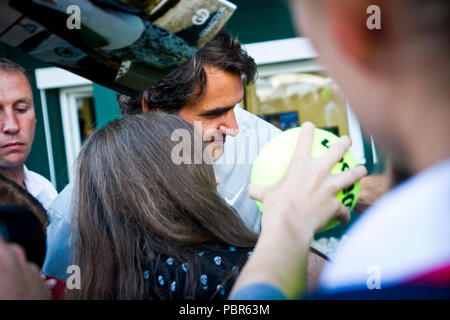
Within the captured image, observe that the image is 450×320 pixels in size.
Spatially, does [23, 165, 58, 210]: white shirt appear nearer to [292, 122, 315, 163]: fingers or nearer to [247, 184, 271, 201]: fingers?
[247, 184, 271, 201]: fingers

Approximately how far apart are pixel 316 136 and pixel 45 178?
1044 millimetres

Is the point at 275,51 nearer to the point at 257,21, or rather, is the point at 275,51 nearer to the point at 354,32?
the point at 257,21

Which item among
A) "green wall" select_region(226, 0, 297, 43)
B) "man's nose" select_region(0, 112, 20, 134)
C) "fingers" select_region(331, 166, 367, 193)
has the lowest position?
"fingers" select_region(331, 166, 367, 193)

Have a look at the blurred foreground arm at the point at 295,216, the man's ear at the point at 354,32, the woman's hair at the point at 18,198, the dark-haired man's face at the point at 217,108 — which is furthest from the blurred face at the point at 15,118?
the man's ear at the point at 354,32

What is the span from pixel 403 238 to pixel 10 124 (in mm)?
1116

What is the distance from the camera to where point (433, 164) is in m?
0.60

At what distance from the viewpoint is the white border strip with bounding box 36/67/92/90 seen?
2.28 meters

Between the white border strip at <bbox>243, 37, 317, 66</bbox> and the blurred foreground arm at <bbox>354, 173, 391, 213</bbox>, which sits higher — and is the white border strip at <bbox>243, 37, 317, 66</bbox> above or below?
above

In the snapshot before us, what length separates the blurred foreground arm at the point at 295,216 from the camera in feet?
2.62

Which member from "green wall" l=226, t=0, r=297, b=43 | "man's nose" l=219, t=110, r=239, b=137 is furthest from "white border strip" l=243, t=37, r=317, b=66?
"man's nose" l=219, t=110, r=239, b=137

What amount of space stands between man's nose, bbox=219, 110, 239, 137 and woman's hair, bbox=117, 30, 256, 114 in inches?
6.0

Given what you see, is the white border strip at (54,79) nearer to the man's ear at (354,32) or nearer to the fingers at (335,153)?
the fingers at (335,153)

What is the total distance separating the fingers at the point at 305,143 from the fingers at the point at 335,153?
33 millimetres
